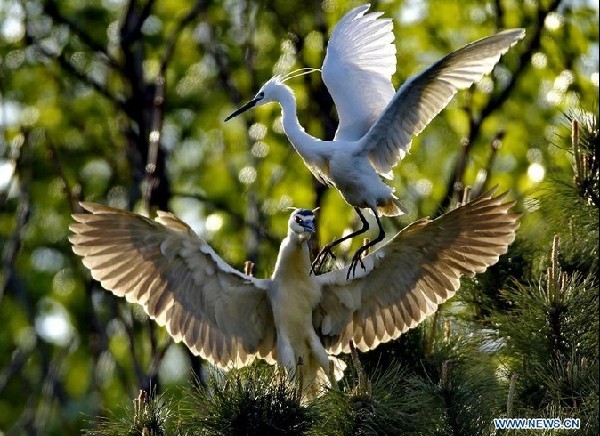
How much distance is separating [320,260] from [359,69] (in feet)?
3.25

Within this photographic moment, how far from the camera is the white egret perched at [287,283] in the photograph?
21.2 ft

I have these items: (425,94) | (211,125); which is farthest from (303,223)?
(211,125)

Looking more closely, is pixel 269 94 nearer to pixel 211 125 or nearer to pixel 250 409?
A: pixel 250 409

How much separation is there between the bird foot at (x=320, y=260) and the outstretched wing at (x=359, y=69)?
0.58m

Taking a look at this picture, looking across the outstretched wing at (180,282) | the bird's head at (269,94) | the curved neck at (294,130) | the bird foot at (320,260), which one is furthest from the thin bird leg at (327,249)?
the bird's head at (269,94)

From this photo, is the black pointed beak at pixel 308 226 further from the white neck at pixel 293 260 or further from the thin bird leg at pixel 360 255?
the thin bird leg at pixel 360 255

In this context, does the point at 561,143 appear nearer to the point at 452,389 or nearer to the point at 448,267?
the point at 448,267

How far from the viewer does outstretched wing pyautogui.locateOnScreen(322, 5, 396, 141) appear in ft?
22.3

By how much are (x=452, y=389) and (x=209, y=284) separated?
1.96m

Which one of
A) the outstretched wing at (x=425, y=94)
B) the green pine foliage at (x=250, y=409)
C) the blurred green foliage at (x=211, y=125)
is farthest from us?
the blurred green foliage at (x=211, y=125)

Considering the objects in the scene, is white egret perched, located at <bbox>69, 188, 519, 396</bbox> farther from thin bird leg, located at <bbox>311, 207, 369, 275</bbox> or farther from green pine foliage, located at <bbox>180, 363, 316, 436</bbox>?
green pine foliage, located at <bbox>180, 363, 316, 436</bbox>

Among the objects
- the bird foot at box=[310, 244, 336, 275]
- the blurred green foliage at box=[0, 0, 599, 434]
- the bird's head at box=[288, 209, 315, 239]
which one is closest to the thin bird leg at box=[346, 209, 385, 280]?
the bird foot at box=[310, 244, 336, 275]

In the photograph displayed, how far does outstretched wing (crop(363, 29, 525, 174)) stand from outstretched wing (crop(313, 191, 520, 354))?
38 centimetres

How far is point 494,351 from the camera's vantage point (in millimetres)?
6281
